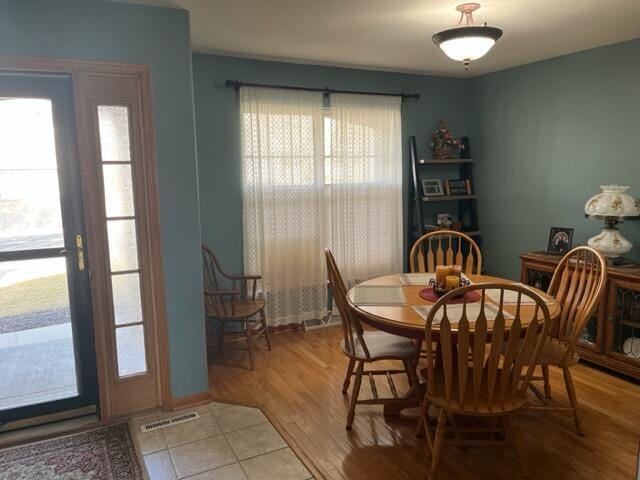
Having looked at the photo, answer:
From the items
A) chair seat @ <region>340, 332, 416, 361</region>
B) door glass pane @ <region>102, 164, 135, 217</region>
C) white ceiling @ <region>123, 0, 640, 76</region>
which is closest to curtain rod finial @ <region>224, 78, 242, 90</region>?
white ceiling @ <region>123, 0, 640, 76</region>

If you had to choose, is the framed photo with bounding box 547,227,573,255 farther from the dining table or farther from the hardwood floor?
the dining table

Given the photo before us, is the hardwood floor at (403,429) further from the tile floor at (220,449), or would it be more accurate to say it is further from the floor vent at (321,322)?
the floor vent at (321,322)

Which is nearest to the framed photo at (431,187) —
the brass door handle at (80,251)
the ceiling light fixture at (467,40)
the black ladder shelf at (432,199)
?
the black ladder shelf at (432,199)

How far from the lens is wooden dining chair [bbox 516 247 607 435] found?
2453 millimetres

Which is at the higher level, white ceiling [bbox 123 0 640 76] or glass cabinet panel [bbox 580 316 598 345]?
white ceiling [bbox 123 0 640 76]

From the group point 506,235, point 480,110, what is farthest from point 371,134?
point 506,235

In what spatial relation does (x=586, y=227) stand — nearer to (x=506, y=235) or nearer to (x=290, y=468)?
(x=506, y=235)

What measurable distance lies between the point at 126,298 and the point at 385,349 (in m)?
1.52

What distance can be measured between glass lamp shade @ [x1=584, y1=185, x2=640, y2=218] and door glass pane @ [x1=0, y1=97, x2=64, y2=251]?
3489 millimetres

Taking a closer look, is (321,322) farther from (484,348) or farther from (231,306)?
(484,348)

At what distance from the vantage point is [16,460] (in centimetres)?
237

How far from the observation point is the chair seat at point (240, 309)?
3.39 meters

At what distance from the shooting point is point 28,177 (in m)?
2.54

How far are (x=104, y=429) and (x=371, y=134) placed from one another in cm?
314
